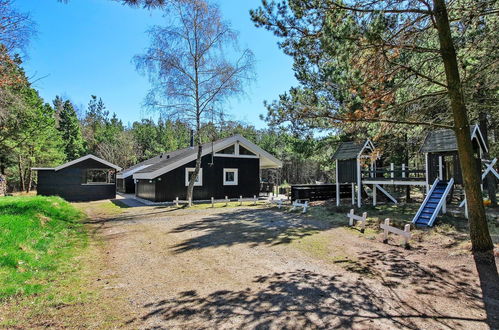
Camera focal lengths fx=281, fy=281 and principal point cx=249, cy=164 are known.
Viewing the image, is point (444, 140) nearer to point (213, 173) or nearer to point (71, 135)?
point (213, 173)

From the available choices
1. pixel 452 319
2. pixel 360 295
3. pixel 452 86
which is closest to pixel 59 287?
pixel 360 295

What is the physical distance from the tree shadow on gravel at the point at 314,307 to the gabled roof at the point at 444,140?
292 inches

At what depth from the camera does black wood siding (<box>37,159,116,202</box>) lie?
2045 cm

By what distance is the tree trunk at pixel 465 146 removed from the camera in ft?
19.0

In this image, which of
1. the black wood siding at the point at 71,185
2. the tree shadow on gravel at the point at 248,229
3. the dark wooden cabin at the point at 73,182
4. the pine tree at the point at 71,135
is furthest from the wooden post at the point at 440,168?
the pine tree at the point at 71,135

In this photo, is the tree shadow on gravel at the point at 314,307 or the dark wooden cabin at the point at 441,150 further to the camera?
the dark wooden cabin at the point at 441,150

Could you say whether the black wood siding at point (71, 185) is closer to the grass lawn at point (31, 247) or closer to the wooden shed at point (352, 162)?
the grass lawn at point (31, 247)

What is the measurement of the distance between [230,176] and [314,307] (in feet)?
55.8

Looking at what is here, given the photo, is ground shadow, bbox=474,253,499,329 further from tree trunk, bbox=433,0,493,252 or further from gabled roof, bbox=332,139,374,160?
gabled roof, bbox=332,139,374,160

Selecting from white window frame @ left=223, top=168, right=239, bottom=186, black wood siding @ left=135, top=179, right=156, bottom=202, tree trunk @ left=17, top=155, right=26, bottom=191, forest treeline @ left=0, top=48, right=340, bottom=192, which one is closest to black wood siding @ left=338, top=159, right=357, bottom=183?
forest treeline @ left=0, top=48, right=340, bottom=192

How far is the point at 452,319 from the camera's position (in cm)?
361

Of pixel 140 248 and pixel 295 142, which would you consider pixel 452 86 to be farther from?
pixel 295 142

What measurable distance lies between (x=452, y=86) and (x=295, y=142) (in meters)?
11.8

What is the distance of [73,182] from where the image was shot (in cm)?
A: 2108
